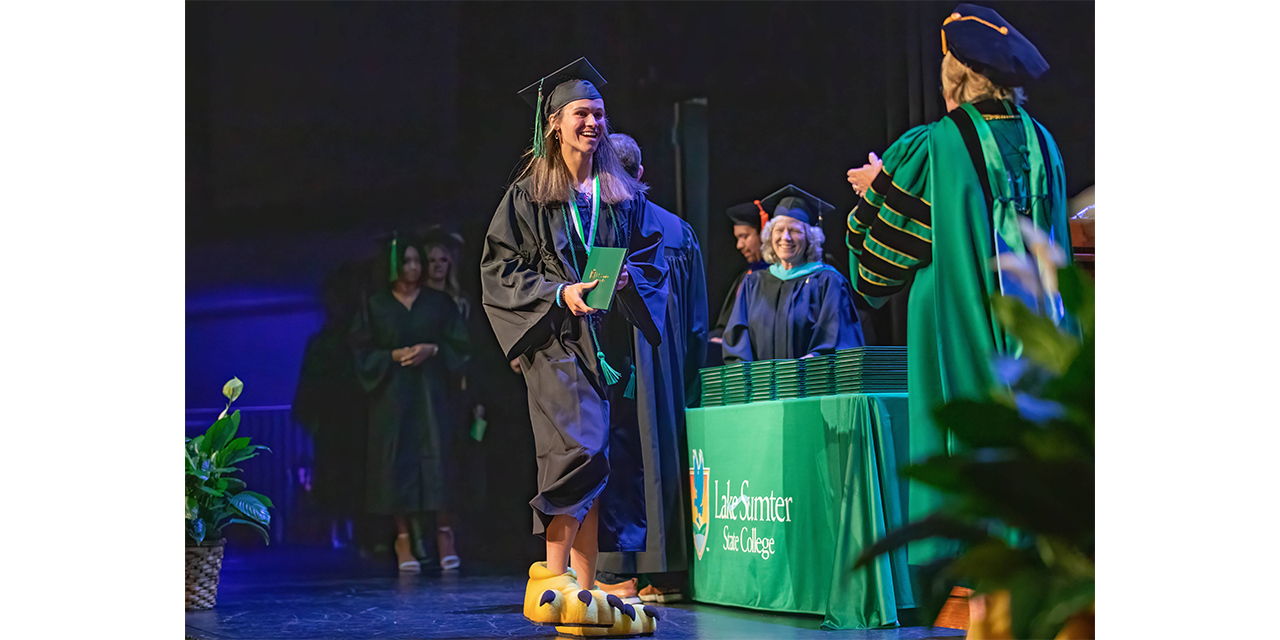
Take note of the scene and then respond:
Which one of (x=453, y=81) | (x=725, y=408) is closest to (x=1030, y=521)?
(x=725, y=408)

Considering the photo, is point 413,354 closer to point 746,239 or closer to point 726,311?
point 726,311

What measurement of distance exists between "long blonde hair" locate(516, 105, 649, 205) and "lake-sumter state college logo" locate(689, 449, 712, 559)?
1.26 metres

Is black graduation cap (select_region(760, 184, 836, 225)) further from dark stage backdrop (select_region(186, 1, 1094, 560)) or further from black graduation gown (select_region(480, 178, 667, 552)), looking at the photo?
black graduation gown (select_region(480, 178, 667, 552))

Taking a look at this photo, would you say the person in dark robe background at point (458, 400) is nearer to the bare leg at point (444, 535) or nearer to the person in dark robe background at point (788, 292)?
the bare leg at point (444, 535)

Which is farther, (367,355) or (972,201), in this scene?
(367,355)

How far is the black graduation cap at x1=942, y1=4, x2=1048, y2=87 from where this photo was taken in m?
3.44

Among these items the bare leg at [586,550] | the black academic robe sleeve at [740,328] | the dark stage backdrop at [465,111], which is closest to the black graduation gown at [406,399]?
the dark stage backdrop at [465,111]

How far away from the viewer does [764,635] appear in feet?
12.7

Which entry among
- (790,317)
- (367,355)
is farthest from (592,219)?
(367,355)

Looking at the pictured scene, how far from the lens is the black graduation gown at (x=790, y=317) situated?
6.35 metres

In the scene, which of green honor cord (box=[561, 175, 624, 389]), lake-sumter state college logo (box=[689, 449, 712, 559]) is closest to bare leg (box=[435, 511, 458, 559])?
lake-sumter state college logo (box=[689, 449, 712, 559])

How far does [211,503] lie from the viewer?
16.7 feet

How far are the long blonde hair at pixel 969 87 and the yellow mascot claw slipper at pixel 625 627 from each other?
1.82 metres

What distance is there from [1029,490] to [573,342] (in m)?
2.92
